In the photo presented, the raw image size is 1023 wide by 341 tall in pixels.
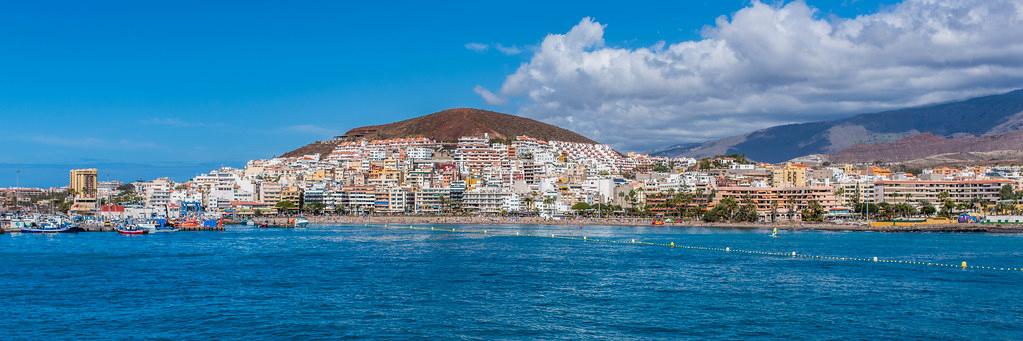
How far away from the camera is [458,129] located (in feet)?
535

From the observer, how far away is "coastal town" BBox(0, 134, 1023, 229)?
83.7m

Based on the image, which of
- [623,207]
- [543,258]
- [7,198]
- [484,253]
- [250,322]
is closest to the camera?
[250,322]

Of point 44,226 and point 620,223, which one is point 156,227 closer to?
point 44,226

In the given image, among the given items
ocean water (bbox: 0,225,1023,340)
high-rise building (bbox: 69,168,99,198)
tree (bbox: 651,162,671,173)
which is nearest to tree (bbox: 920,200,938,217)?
ocean water (bbox: 0,225,1023,340)

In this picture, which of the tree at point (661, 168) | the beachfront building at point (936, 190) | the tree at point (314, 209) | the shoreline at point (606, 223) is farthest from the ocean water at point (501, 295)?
the tree at point (661, 168)

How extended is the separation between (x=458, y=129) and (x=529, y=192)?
60595 mm

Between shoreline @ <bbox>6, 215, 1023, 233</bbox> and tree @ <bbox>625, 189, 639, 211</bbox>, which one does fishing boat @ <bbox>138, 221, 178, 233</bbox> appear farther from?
tree @ <bbox>625, 189, 639, 211</bbox>


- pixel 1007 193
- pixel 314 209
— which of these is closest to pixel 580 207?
pixel 314 209

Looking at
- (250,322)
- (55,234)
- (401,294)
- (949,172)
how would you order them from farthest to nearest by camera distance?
(949,172) → (55,234) → (401,294) → (250,322)

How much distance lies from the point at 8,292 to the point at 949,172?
107 metres

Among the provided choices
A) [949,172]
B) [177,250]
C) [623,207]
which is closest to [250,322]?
[177,250]

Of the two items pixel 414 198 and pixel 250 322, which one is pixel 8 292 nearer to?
pixel 250 322

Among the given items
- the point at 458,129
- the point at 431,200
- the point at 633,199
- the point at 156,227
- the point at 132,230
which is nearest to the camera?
the point at 132,230

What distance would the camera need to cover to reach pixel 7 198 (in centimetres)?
12619
